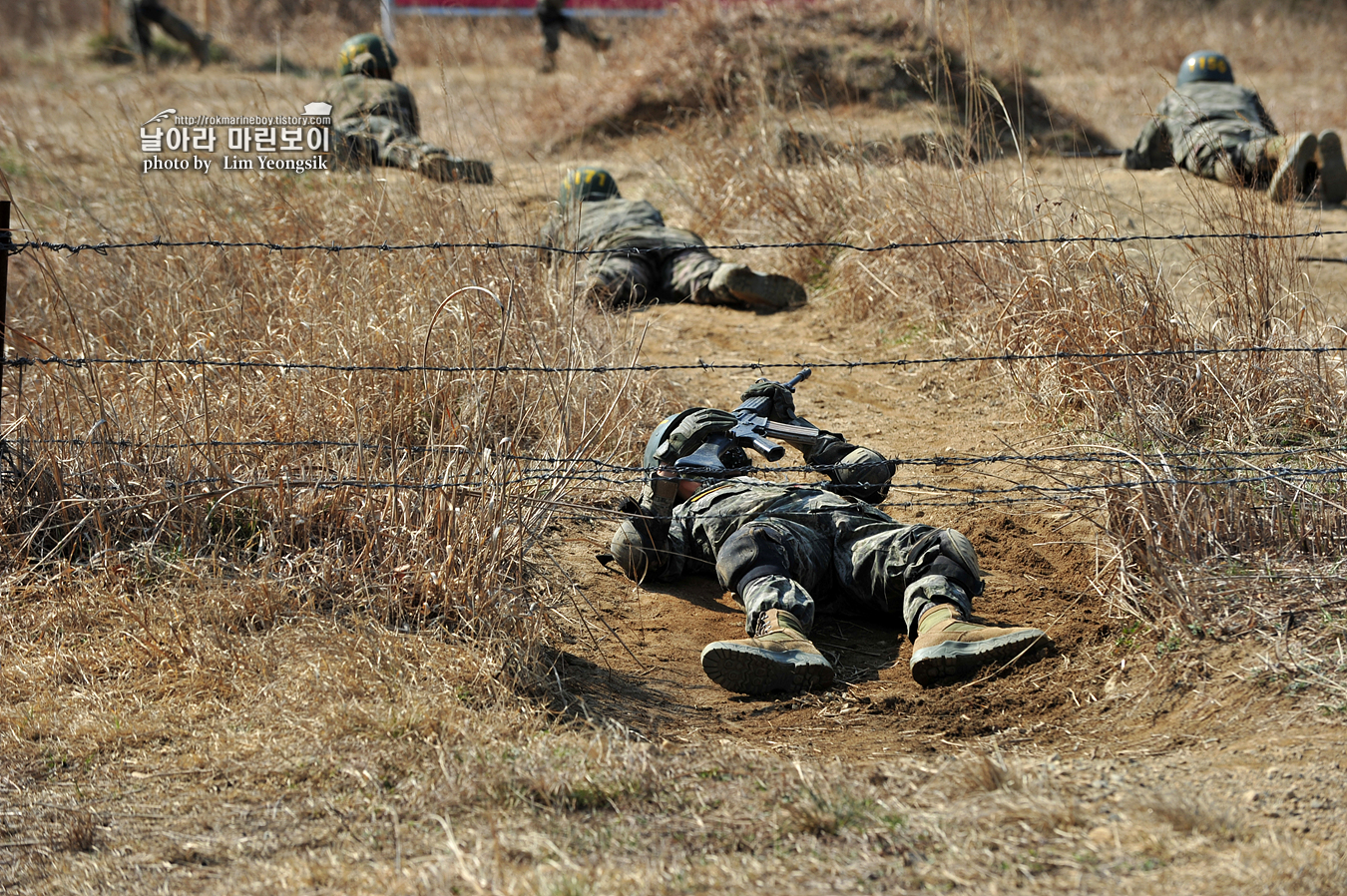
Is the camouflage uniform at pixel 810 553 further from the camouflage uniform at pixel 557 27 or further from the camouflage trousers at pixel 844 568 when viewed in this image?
the camouflage uniform at pixel 557 27

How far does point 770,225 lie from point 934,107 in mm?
1592

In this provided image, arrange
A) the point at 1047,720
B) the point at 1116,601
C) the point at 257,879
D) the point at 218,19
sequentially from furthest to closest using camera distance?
1. the point at 218,19
2. the point at 1116,601
3. the point at 1047,720
4. the point at 257,879

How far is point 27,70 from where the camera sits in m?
14.2

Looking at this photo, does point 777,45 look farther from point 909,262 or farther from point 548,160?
point 909,262

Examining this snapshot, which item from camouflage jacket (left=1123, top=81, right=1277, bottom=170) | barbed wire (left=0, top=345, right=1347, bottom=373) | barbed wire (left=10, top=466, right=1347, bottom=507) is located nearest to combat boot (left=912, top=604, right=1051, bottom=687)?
barbed wire (left=10, top=466, right=1347, bottom=507)

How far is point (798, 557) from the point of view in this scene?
11.1ft

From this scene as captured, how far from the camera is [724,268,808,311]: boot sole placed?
6.45m

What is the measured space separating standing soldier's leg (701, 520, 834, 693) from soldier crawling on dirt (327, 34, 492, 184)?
3.40 m

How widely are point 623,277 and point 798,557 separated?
327 cm

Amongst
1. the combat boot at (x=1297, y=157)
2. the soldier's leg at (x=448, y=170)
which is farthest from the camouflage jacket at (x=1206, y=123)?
the soldier's leg at (x=448, y=170)

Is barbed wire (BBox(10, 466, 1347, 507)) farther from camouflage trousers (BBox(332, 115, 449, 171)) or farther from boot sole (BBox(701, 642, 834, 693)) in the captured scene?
camouflage trousers (BBox(332, 115, 449, 171))

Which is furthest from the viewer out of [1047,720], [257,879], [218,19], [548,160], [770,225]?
[218,19]

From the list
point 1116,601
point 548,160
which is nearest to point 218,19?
point 548,160

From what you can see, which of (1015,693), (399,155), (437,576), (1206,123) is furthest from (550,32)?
(1015,693)
